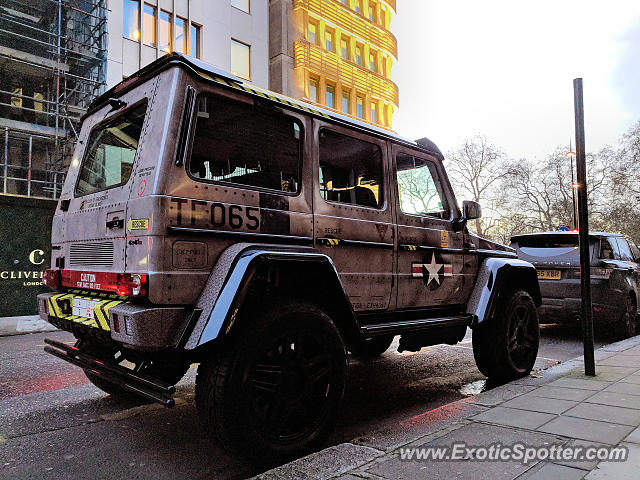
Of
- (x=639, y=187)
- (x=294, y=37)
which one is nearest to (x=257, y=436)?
(x=294, y=37)

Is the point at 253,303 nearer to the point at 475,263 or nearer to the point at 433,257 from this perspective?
the point at 433,257

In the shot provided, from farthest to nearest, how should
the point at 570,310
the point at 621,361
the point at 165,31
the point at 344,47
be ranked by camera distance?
the point at 344,47 < the point at 165,31 < the point at 570,310 < the point at 621,361

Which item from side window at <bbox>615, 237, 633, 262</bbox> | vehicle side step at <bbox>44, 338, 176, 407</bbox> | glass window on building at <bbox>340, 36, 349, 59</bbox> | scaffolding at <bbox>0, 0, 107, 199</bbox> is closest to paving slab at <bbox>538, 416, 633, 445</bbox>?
vehicle side step at <bbox>44, 338, 176, 407</bbox>

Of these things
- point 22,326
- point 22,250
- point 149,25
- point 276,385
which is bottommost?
point 22,326

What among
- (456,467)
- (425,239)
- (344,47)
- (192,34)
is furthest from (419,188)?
(344,47)

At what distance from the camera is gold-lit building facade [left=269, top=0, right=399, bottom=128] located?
24.5 metres

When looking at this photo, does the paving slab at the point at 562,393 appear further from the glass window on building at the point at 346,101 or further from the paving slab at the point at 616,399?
the glass window on building at the point at 346,101

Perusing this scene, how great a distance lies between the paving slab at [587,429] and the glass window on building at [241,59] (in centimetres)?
2059

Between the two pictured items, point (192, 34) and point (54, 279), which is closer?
point (54, 279)

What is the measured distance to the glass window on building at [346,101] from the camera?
2781 centimetres

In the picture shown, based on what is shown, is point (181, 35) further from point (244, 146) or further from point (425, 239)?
point (244, 146)

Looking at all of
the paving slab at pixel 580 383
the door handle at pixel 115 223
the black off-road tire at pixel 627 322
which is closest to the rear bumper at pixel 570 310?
the black off-road tire at pixel 627 322

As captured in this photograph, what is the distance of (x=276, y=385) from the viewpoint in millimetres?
3016

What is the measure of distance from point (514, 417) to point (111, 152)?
3580mm
